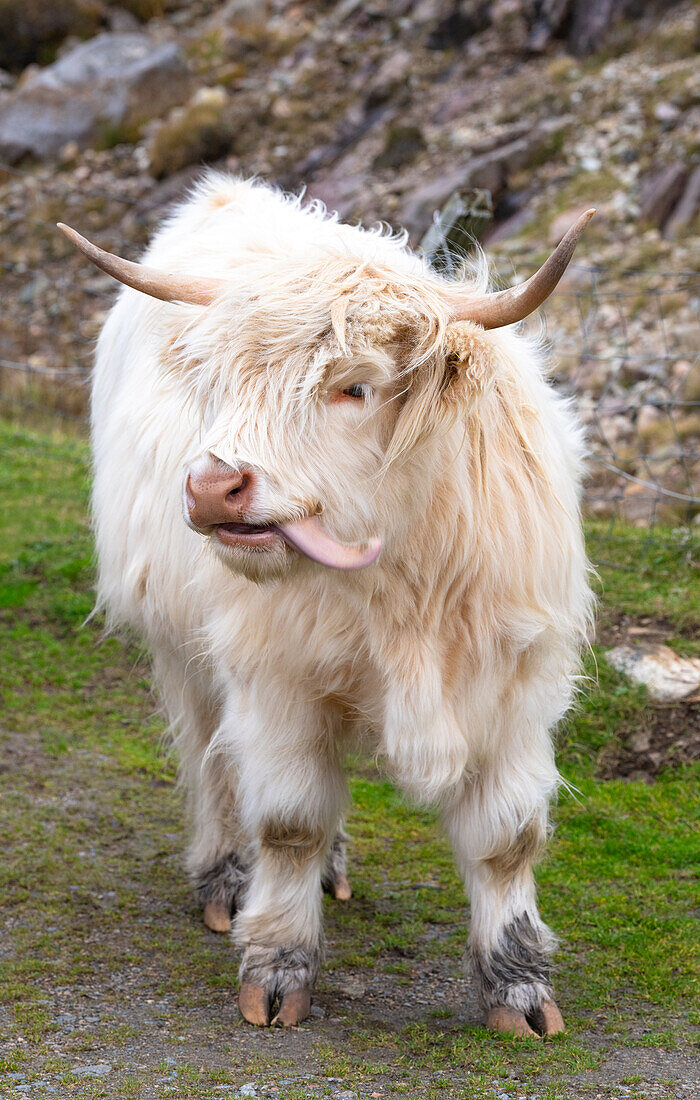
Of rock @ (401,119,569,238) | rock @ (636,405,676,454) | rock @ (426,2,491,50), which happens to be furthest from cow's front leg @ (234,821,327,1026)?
rock @ (426,2,491,50)

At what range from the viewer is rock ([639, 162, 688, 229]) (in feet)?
47.3

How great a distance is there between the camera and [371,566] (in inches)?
105

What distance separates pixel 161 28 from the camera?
25422 mm

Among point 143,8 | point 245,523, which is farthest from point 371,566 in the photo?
point 143,8

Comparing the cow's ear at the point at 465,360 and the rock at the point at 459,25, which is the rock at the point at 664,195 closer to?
the rock at the point at 459,25

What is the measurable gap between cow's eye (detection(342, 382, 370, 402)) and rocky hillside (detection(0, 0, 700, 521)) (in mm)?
7558

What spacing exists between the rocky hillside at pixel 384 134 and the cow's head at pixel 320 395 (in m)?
7.50

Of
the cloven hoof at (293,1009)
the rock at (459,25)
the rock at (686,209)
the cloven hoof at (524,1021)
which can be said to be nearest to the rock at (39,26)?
the rock at (459,25)

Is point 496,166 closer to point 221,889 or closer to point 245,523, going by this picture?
point 221,889

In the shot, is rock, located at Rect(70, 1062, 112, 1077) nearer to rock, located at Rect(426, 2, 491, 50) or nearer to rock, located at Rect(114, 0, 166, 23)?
rock, located at Rect(426, 2, 491, 50)

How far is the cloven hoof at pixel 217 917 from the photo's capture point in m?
3.70

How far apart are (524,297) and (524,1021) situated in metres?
1.80

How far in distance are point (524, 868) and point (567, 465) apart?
1.06 m

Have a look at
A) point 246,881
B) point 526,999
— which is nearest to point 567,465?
point 526,999
